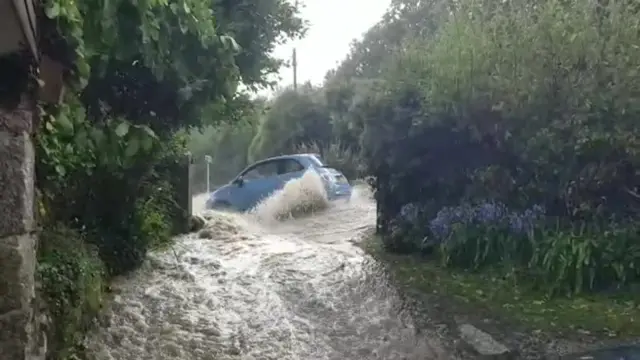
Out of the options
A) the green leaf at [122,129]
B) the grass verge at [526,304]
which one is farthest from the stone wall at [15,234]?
the grass verge at [526,304]

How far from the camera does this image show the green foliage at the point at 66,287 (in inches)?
179

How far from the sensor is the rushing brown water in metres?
5.75

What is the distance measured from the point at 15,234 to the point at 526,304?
14.9 ft

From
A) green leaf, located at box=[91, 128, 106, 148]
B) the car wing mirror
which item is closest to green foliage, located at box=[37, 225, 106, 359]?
green leaf, located at box=[91, 128, 106, 148]

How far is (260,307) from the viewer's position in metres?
6.93

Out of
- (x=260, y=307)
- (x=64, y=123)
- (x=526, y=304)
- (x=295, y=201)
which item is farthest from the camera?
(x=295, y=201)

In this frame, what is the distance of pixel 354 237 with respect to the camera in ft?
34.6

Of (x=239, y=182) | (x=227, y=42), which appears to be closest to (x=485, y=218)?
(x=227, y=42)

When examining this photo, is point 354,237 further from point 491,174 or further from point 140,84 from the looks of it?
point 140,84

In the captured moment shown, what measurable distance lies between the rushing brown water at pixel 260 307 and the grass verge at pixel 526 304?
514 millimetres

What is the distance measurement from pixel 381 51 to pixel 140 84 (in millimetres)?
19115

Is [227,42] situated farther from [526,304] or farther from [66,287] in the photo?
[526,304]

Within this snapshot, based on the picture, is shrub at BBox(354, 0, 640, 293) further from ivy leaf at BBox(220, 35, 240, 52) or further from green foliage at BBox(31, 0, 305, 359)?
ivy leaf at BBox(220, 35, 240, 52)

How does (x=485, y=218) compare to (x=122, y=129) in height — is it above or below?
below
